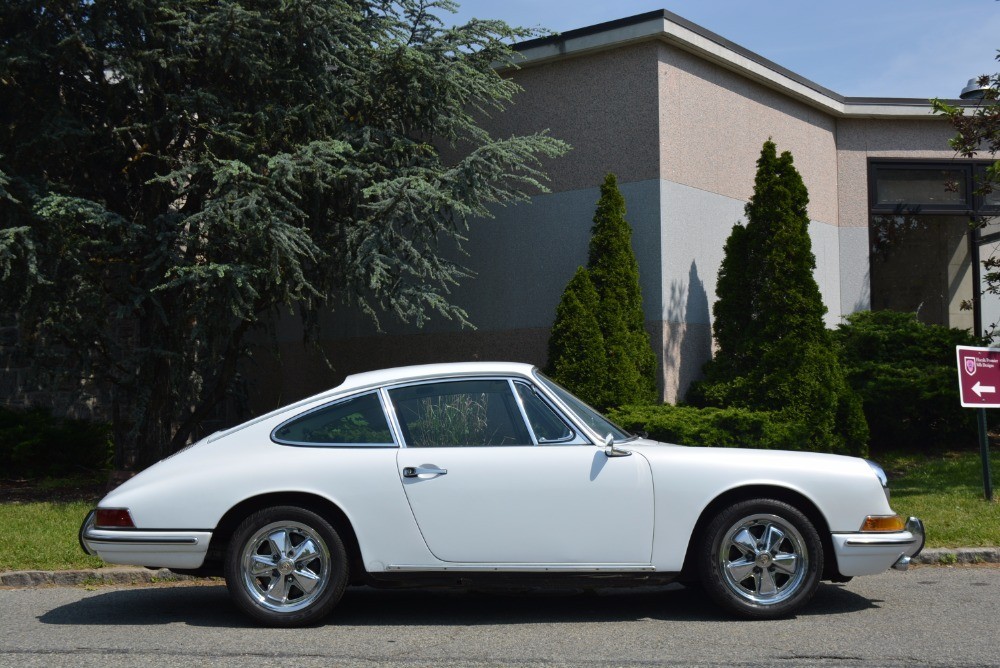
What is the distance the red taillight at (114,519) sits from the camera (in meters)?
5.93

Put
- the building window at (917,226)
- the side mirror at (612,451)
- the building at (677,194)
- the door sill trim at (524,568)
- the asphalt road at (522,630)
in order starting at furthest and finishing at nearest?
the building window at (917,226) < the building at (677,194) < the side mirror at (612,451) < the door sill trim at (524,568) < the asphalt road at (522,630)

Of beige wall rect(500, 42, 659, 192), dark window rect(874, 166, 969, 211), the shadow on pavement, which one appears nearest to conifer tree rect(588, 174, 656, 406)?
beige wall rect(500, 42, 659, 192)

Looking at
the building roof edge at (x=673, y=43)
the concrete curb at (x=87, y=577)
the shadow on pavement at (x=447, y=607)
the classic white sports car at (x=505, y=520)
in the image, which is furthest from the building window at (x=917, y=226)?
the classic white sports car at (x=505, y=520)

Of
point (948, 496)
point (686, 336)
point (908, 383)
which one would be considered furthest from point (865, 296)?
point (948, 496)

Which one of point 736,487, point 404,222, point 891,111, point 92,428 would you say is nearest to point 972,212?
point 891,111

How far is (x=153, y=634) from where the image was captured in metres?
5.92

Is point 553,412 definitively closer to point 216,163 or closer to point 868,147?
point 216,163

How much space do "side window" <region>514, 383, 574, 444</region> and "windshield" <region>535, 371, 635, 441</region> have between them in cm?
12

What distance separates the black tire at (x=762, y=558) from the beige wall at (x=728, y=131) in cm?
748

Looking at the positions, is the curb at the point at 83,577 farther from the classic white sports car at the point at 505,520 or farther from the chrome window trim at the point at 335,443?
the chrome window trim at the point at 335,443

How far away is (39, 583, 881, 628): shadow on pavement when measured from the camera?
6230 millimetres

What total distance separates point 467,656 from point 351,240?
6617mm

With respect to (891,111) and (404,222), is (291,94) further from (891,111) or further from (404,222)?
(891,111)

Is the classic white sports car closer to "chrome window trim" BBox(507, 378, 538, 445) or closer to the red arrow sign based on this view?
"chrome window trim" BBox(507, 378, 538, 445)
